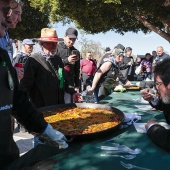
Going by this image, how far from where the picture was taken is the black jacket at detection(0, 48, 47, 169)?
1.23 m

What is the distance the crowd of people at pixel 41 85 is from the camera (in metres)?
1.27

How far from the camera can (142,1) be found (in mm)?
9266

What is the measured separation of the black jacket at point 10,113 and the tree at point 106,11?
7541 millimetres

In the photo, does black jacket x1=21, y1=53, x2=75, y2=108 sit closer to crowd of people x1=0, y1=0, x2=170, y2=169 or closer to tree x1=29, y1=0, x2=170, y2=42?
crowd of people x1=0, y1=0, x2=170, y2=169

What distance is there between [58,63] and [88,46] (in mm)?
47396

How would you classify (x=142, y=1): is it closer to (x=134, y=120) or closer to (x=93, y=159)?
(x=134, y=120)

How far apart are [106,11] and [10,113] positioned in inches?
380

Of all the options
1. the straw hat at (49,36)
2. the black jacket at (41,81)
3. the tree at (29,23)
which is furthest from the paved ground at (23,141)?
the tree at (29,23)

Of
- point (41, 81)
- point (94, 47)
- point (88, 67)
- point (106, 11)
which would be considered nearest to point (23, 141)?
point (41, 81)

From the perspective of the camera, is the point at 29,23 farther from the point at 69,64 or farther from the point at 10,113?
the point at 10,113

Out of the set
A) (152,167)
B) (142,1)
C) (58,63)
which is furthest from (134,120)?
(142,1)

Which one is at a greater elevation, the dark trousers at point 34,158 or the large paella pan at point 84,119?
the large paella pan at point 84,119

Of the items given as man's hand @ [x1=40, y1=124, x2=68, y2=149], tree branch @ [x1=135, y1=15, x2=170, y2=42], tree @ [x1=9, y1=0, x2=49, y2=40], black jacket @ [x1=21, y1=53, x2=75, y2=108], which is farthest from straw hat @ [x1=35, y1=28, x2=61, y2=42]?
tree @ [x1=9, y1=0, x2=49, y2=40]

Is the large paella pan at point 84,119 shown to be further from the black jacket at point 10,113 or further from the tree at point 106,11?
the tree at point 106,11
